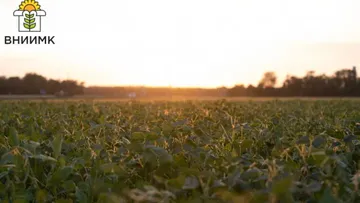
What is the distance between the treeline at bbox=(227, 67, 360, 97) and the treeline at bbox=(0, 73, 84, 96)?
29.2 meters

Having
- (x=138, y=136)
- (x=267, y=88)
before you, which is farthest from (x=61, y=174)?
(x=267, y=88)

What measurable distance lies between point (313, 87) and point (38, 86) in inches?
1982

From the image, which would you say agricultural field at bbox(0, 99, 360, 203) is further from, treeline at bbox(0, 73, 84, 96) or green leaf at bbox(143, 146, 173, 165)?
treeline at bbox(0, 73, 84, 96)

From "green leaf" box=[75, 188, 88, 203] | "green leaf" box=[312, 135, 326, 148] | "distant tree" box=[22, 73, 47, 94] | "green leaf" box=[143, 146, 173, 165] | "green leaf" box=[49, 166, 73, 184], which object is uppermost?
"distant tree" box=[22, 73, 47, 94]

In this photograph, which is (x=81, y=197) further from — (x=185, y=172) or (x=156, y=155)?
(x=185, y=172)

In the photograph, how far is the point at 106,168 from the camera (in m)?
1.98

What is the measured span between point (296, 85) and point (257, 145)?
77.1 meters

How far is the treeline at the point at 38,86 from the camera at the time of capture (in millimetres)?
71938

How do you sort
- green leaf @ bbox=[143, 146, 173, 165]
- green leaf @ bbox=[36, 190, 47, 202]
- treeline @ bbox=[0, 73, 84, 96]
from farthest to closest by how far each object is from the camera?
treeline @ bbox=[0, 73, 84, 96] → green leaf @ bbox=[36, 190, 47, 202] → green leaf @ bbox=[143, 146, 173, 165]

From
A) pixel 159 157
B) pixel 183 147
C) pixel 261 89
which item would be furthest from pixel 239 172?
pixel 261 89

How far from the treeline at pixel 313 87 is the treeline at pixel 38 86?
95.6 feet

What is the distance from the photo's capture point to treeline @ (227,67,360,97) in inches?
2886

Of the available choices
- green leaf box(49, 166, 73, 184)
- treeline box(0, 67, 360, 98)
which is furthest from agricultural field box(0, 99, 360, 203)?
treeline box(0, 67, 360, 98)

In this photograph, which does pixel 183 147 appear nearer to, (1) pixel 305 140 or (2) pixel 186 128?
(2) pixel 186 128
